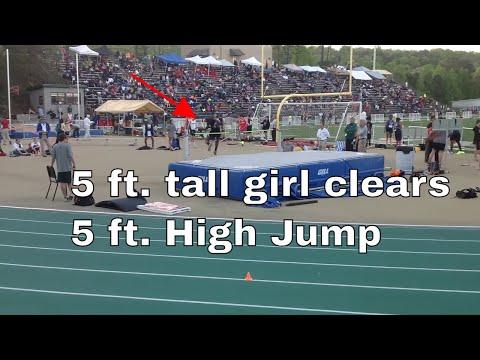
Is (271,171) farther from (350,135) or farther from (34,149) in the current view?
(34,149)

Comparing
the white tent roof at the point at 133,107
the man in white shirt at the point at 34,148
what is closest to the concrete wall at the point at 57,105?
the white tent roof at the point at 133,107

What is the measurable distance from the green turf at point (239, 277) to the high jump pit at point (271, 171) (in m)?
2.64

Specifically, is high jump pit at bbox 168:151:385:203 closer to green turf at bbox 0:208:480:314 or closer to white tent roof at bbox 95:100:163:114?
green turf at bbox 0:208:480:314

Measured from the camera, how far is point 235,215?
34.9 ft

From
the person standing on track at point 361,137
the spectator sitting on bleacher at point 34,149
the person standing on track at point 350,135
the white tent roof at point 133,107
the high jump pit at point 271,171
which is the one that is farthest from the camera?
the white tent roof at point 133,107

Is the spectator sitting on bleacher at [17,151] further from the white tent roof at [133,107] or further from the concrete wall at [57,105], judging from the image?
the concrete wall at [57,105]

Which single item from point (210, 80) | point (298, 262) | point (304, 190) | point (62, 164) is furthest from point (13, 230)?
point (210, 80)

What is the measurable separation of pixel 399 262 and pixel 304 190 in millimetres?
4842

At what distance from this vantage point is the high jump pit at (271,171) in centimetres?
1174

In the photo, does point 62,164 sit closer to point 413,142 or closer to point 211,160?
point 211,160

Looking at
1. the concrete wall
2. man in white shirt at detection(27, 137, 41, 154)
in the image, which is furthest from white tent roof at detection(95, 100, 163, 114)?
the concrete wall

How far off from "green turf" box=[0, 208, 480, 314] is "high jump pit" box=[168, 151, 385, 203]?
8.66ft

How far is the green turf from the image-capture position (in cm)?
589

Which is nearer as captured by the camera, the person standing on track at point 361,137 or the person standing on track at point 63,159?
the person standing on track at point 63,159
